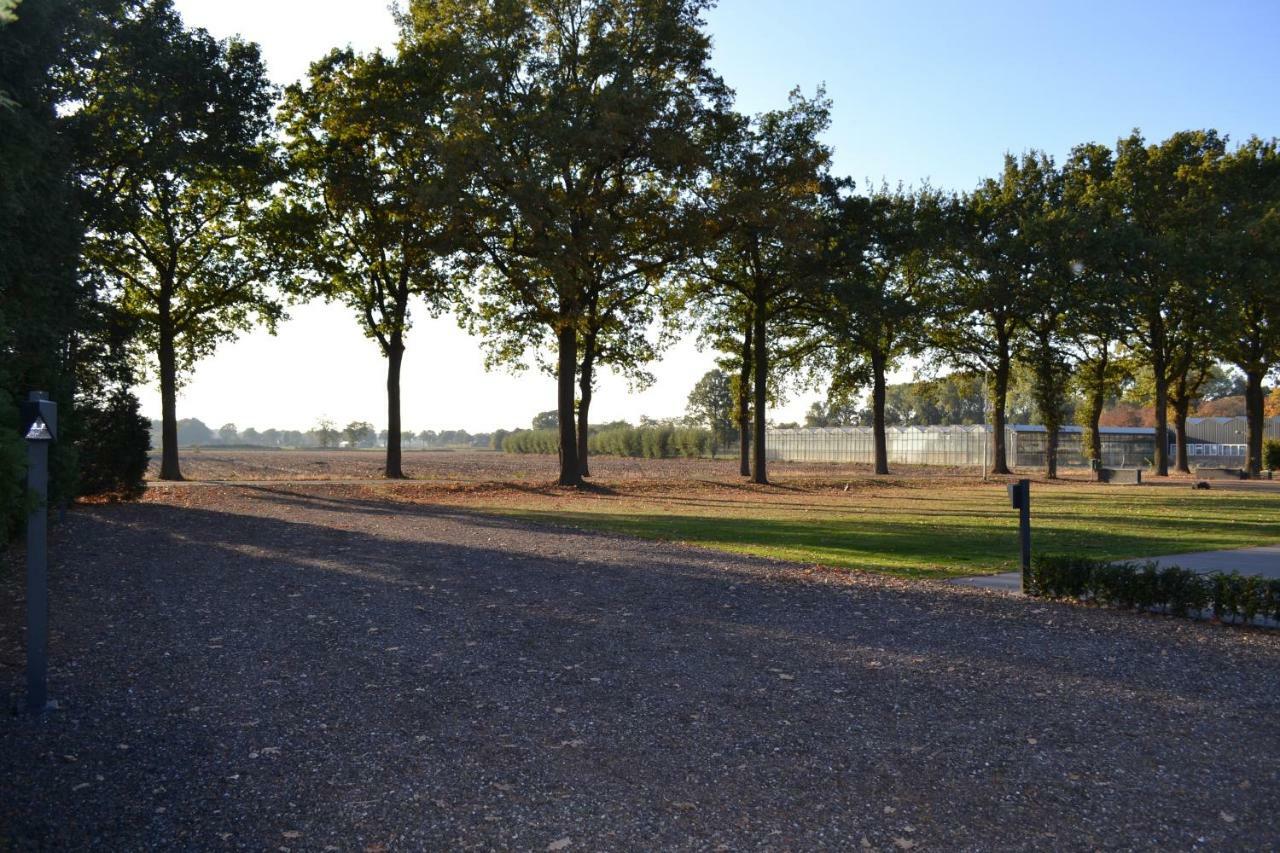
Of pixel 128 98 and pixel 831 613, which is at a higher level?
pixel 128 98

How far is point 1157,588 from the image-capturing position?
30.4 feet

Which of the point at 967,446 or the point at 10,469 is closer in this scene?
the point at 10,469

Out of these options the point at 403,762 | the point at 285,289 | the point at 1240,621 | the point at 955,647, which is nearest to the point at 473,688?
the point at 403,762

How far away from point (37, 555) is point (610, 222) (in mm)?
21671

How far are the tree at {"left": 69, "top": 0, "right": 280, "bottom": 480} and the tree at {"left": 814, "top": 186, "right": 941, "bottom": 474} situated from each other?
64.6ft

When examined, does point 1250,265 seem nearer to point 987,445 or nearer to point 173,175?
point 987,445

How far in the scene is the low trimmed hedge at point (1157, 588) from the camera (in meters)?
8.73

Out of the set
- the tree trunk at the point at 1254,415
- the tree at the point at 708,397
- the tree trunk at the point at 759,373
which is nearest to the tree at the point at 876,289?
the tree trunk at the point at 759,373

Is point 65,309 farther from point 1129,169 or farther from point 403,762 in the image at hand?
point 1129,169

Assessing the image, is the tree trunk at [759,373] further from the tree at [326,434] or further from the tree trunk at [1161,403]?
the tree at [326,434]

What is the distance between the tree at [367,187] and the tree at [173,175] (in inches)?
67.6

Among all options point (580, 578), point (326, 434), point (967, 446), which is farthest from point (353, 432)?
point (580, 578)

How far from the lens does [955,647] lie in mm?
7812

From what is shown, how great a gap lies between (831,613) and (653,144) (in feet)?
67.4
